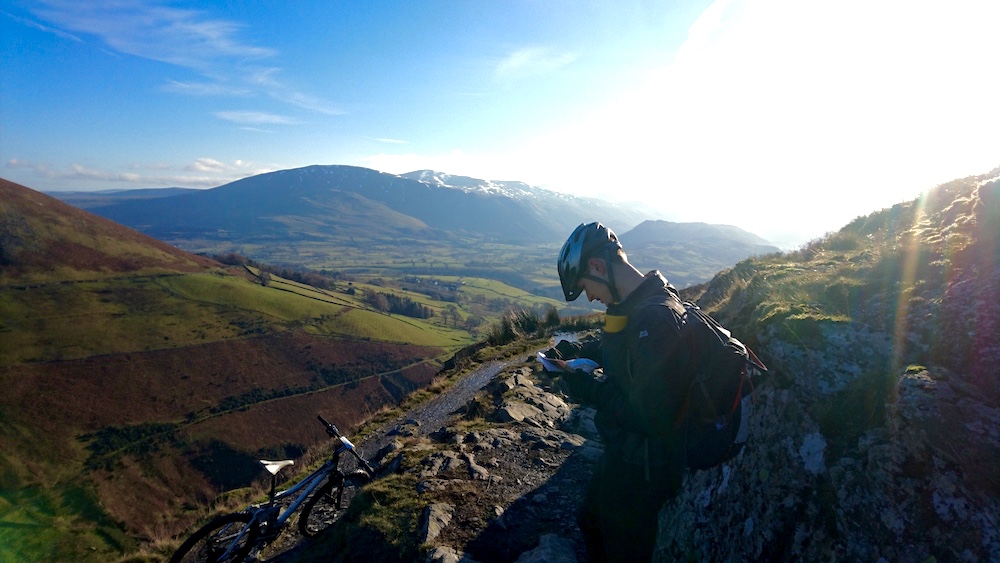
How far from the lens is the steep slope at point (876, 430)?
2715 mm

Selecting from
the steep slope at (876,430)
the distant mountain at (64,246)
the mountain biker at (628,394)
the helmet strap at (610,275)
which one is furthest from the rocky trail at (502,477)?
the distant mountain at (64,246)

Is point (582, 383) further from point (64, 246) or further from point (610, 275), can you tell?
point (64, 246)

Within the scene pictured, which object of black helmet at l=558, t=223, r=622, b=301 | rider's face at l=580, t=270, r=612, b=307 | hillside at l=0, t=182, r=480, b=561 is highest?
black helmet at l=558, t=223, r=622, b=301

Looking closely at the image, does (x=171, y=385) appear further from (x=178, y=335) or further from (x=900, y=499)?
(x=900, y=499)

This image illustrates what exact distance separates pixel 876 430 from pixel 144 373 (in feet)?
212

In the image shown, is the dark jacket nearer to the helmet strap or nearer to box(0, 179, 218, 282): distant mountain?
the helmet strap

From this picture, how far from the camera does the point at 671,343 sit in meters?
3.18

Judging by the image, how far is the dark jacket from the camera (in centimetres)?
321

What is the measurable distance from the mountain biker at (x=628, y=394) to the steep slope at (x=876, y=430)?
1.57ft

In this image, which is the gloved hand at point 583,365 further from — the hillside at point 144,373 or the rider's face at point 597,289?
the hillside at point 144,373

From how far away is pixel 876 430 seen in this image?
10.8 feet

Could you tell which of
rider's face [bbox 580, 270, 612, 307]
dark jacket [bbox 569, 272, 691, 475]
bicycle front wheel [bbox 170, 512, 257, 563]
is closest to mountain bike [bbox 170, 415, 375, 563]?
bicycle front wheel [bbox 170, 512, 257, 563]

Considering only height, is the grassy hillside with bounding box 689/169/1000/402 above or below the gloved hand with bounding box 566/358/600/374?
above

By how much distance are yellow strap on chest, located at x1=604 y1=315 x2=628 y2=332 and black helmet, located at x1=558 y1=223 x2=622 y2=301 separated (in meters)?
0.50
